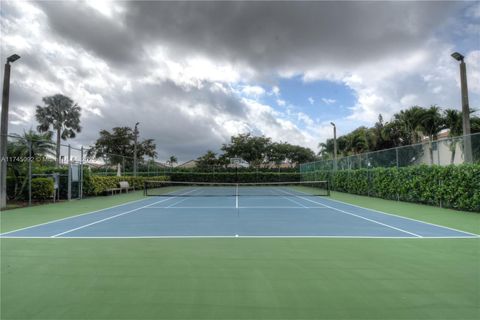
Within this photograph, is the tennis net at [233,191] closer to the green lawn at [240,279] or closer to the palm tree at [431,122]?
the palm tree at [431,122]

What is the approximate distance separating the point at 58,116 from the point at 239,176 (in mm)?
20664

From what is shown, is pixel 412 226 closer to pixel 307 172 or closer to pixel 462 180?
pixel 462 180

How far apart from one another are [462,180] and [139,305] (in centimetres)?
1206

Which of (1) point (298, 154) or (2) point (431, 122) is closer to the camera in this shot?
(2) point (431, 122)

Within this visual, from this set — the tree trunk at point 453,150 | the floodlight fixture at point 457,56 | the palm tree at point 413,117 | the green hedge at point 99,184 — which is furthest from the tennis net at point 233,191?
the palm tree at point 413,117

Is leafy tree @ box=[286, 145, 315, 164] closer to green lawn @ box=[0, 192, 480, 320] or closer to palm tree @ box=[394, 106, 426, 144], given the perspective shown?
palm tree @ box=[394, 106, 426, 144]

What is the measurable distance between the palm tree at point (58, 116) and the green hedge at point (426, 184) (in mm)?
30660

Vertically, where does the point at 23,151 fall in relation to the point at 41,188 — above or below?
above

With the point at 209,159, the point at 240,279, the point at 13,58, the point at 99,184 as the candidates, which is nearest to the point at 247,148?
the point at 209,159

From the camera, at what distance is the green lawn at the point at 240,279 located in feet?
11.4

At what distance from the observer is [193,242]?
674 cm

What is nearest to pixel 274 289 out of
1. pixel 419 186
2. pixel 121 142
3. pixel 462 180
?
pixel 462 180

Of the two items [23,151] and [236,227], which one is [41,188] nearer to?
[23,151]

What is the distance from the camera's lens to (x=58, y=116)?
39094 mm
